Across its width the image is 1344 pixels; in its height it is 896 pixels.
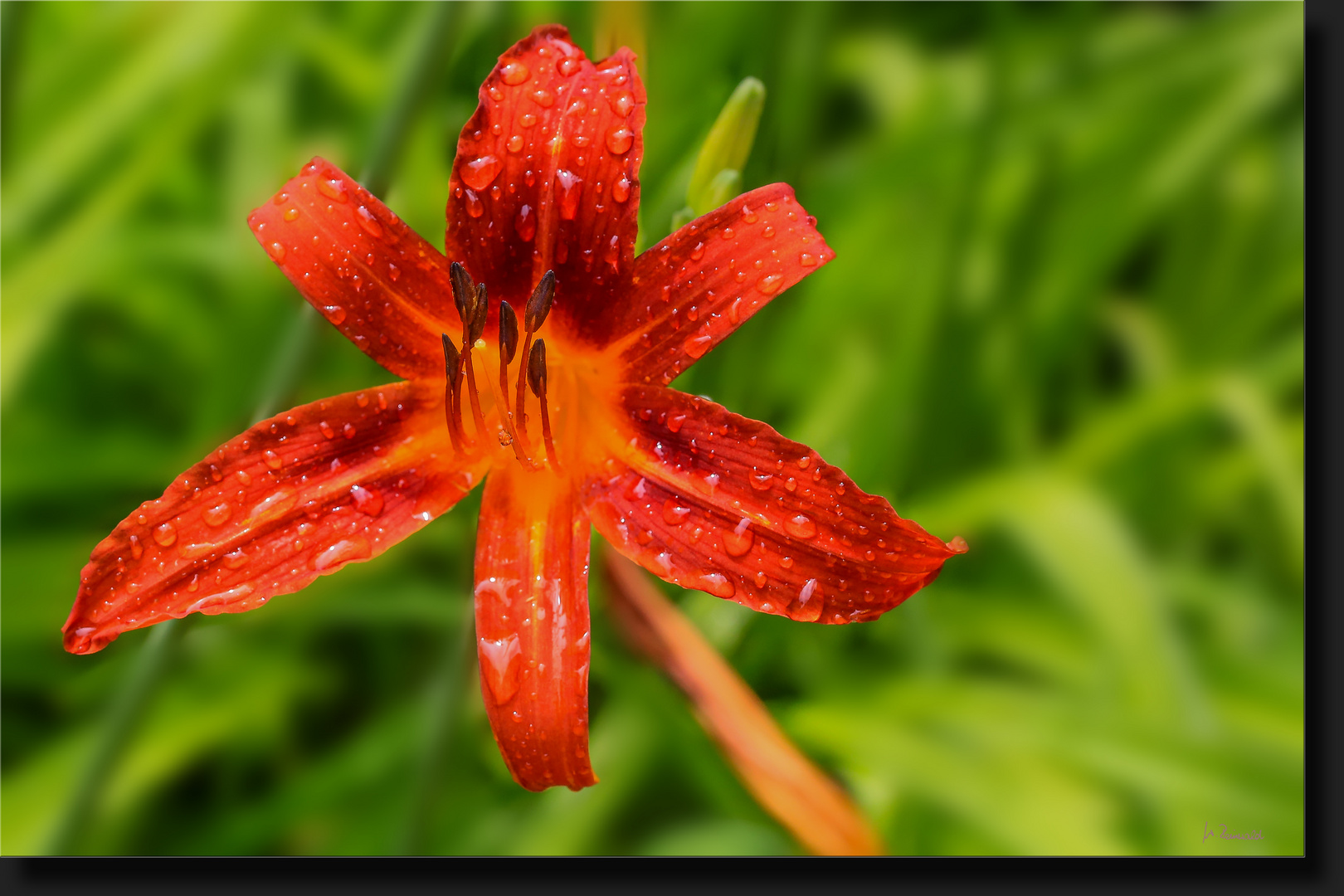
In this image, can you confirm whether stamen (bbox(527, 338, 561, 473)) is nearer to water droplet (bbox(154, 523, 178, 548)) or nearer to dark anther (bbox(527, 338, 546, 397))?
dark anther (bbox(527, 338, 546, 397))

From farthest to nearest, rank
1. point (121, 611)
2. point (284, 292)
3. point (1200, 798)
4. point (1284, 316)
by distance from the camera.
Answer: point (1284, 316) → point (284, 292) → point (1200, 798) → point (121, 611)

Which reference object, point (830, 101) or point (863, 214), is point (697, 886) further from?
point (830, 101)

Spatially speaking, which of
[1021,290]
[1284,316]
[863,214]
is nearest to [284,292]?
[863,214]
